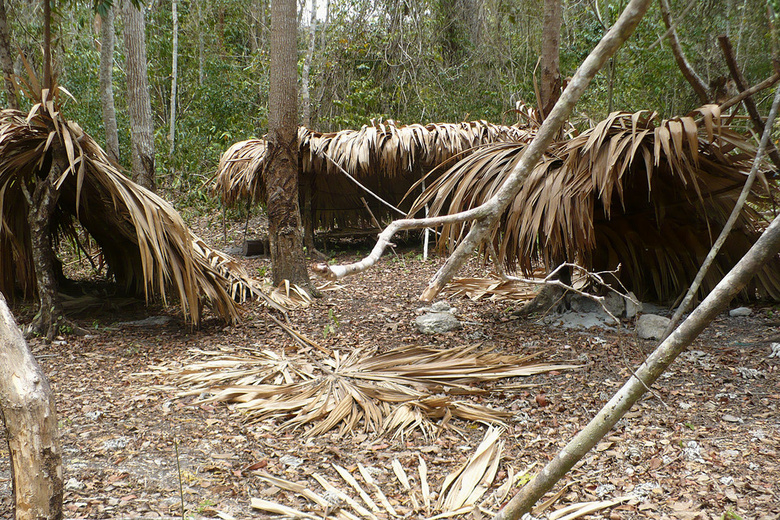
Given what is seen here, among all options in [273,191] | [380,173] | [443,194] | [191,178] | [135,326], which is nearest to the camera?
[443,194]

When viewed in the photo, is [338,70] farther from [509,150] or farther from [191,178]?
[509,150]

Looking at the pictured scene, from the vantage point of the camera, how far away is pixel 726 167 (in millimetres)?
2857

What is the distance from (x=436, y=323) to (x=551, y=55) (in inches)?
67.2

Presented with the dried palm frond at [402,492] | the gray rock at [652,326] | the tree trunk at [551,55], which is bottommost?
the dried palm frond at [402,492]

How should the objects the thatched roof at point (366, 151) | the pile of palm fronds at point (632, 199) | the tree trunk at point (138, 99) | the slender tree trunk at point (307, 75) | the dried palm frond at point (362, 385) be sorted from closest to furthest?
the dried palm frond at point (362, 385)
the pile of palm fronds at point (632, 199)
the tree trunk at point (138, 99)
the thatched roof at point (366, 151)
the slender tree trunk at point (307, 75)

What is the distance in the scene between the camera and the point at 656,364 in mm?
1134

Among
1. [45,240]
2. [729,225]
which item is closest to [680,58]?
[729,225]

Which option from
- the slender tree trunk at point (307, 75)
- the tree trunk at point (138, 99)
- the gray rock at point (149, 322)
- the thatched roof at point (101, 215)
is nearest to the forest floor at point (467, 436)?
the gray rock at point (149, 322)

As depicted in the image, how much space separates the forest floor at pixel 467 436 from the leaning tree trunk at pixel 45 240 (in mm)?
170

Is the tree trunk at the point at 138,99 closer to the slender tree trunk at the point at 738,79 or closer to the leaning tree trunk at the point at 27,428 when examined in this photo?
the leaning tree trunk at the point at 27,428

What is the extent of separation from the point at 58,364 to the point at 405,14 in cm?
715

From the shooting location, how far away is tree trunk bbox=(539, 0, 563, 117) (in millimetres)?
3162

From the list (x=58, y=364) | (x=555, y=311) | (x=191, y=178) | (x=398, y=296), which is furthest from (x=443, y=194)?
(x=191, y=178)

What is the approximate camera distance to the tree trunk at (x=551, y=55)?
3162mm
